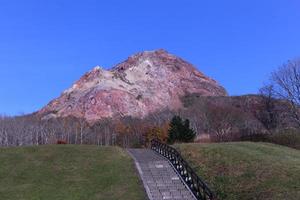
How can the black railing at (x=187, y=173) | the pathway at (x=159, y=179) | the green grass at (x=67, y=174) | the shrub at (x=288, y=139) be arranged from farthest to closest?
the shrub at (x=288, y=139) → the green grass at (x=67, y=174) → the pathway at (x=159, y=179) → the black railing at (x=187, y=173)

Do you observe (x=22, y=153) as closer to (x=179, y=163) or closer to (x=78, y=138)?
(x=179, y=163)

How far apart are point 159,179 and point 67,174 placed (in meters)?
6.45

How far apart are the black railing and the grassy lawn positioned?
1018mm

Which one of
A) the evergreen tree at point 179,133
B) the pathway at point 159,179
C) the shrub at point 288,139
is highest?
the evergreen tree at point 179,133

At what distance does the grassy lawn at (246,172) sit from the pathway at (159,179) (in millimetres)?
1684

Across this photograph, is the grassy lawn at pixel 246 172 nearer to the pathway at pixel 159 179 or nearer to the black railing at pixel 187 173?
the black railing at pixel 187 173

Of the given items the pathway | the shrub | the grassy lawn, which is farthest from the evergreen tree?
the grassy lawn

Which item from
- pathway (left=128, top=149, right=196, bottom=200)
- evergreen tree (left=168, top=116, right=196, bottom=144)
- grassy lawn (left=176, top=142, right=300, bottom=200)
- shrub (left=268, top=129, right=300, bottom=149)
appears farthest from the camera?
evergreen tree (left=168, top=116, right=196, bottom=144)

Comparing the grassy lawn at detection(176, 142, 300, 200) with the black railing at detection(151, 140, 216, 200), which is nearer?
the black railing at detection(151, 140, 216, 200)

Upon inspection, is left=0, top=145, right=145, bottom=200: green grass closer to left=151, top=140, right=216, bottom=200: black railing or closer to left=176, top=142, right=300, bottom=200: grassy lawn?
left=151, top=140, right=216, bottom=200: black railing

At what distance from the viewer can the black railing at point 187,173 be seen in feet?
78.3

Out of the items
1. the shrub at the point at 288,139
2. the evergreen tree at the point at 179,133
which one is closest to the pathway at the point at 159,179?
the shrub at the point at 288,139

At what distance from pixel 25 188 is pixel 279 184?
14.9 m

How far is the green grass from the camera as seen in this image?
2708cm
